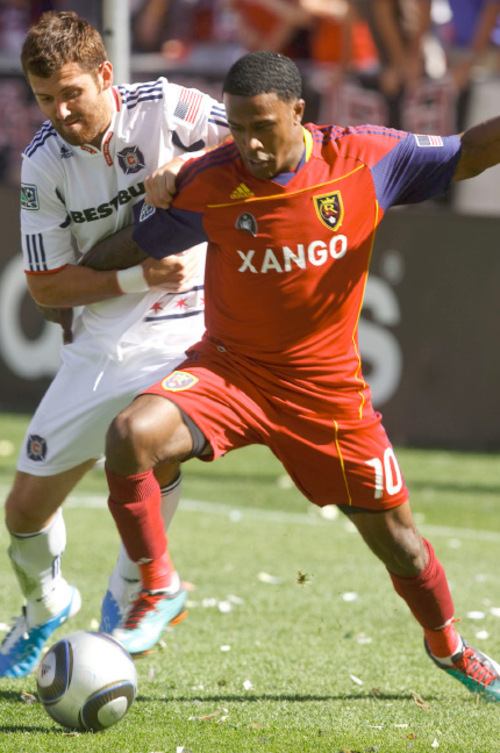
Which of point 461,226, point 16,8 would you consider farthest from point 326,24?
point 16,8

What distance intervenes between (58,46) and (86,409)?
1.48 metres

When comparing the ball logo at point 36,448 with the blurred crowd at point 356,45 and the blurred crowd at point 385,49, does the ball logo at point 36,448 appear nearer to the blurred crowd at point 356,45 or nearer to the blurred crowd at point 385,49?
the blurred crowd at point 356,45

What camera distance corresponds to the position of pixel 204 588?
6.61m

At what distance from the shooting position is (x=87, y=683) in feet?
12.7

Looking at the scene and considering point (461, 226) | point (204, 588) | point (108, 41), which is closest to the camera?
point (204, 588)

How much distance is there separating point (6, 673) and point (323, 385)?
6.45 feet

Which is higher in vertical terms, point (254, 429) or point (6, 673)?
point (254, 429)

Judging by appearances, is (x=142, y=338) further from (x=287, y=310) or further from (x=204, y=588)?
(x=204, y=588)

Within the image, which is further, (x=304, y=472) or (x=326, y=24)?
(x=326, y=24)

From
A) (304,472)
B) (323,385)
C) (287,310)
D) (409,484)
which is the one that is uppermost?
(287,310)

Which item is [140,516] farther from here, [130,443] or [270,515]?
[270,515]

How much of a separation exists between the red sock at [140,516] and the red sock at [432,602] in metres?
0.98

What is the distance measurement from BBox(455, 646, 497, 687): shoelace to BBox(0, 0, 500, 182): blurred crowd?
7.58 meters

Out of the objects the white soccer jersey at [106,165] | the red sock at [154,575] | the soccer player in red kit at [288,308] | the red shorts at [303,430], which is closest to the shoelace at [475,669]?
the soccer player in red kit at [288,308]
